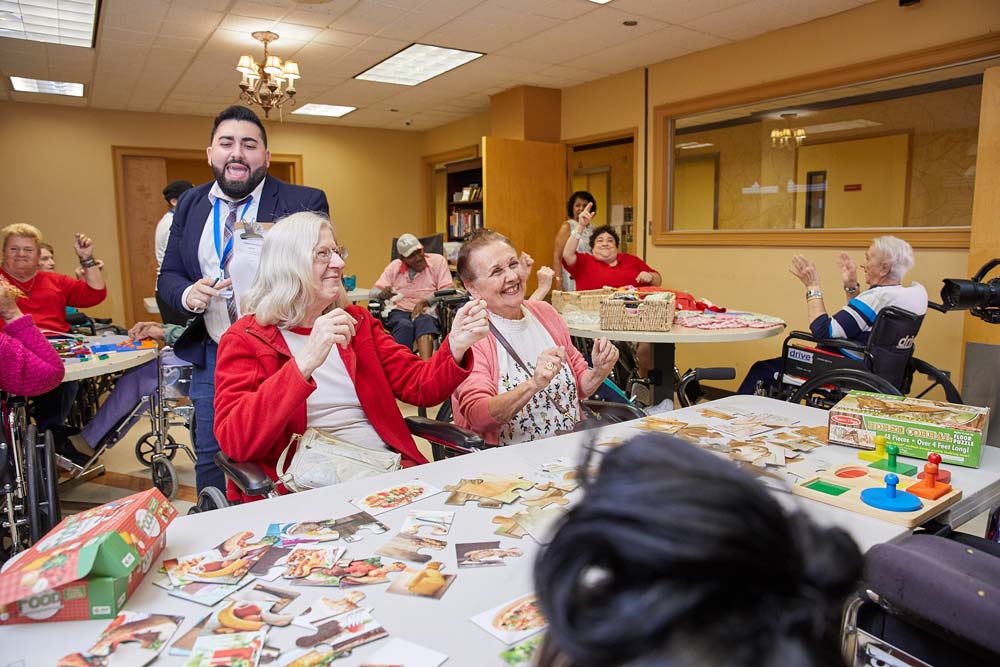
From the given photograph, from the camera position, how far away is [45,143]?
7.43 metres

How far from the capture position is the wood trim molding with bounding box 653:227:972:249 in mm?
4113

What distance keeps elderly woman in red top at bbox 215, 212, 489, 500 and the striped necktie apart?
440 mm

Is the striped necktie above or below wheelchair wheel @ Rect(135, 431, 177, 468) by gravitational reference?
above

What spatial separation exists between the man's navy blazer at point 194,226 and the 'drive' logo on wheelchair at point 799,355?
2423 millimetres

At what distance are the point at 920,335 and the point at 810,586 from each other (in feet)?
15.4

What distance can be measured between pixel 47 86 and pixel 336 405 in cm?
674

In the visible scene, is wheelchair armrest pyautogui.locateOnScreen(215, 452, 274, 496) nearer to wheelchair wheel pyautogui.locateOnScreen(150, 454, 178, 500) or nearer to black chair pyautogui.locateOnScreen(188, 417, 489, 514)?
black chair pyautogui.locateOnScreen(188, 417, 489, 514)

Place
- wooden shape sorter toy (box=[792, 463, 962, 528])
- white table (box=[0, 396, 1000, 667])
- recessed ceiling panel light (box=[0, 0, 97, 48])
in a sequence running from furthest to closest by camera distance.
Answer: recessed ceiling panel light (box=[0, 0, 97, 48])
wooden shape sorter toy (box=[792, 463, 962, 528])
white table (box=[0, 396, 1000, 667])

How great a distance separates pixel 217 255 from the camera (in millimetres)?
2295

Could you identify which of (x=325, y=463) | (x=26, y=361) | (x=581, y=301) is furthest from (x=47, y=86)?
(x=325, y=463)

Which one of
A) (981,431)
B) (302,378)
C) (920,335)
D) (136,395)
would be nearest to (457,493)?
→ (302,378)

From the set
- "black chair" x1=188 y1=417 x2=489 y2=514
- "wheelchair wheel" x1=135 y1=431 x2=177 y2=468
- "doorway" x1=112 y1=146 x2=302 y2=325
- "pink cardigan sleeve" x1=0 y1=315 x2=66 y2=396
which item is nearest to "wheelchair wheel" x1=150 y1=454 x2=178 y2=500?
"wheelchair wheel" x1=135 y1=431 x2=177 y2=468

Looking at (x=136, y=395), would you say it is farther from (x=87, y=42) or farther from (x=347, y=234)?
Result: (x=347, y=234)

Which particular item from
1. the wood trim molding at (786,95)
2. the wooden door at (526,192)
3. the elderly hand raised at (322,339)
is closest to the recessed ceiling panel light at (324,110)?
the wooden door at (526,192)
